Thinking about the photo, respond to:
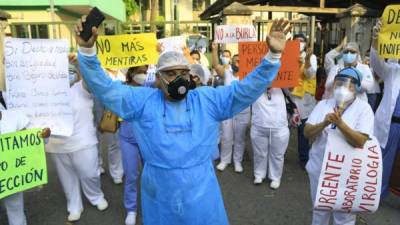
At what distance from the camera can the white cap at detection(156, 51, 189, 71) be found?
240 cm

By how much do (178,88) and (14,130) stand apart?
6.37 ft

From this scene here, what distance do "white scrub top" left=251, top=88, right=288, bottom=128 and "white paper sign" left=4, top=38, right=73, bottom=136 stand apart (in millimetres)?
2469

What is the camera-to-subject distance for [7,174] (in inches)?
134

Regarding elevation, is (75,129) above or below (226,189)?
above

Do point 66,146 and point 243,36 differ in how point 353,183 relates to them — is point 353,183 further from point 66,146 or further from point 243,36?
point 243,36

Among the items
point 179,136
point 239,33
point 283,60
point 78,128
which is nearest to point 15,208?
point 78,128

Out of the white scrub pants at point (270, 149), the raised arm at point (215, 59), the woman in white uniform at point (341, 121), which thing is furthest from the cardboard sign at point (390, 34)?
the raised arm at point (215, 59)

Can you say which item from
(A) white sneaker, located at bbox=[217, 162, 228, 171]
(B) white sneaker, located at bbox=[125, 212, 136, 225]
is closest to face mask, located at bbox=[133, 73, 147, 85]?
(B) white sneaker, located at bbox=[125, 212, 136, 225]

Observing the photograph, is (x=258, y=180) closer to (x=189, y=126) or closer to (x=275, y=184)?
(x=275, y=184)

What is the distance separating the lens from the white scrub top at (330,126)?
3.09 meters

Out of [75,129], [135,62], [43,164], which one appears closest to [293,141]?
[135,62]

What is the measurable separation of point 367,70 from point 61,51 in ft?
12.4

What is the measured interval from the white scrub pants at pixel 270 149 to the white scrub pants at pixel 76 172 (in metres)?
2.14

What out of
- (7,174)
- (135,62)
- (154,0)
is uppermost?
(154,0)
